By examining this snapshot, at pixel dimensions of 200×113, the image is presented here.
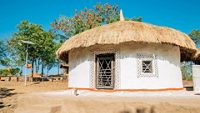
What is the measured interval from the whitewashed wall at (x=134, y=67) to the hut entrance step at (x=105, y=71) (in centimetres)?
23

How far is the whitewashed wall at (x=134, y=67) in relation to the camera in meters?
8.49

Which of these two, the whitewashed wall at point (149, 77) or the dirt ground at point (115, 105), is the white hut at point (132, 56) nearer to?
the whitewashed wall at point (149, 77)

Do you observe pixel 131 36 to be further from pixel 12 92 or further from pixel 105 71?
pixel 12 92

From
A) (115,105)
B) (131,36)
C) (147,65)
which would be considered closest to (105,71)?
(147,65)

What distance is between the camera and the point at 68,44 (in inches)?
393

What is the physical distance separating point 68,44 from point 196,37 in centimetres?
2561

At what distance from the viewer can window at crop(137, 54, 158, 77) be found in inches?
336

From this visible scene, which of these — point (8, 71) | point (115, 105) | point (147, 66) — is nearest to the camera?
point (115, 105)

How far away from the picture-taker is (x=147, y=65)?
8688 millimetres

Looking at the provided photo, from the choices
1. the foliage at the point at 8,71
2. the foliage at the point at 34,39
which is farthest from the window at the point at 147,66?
the foliage at the point at 8,71

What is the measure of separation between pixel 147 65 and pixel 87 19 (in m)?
13.6

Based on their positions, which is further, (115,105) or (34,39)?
(34,39)

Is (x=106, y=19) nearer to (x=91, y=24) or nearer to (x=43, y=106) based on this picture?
(x=91, y=24)

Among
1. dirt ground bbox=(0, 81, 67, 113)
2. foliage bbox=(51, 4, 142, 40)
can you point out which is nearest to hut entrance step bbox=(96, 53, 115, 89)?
dirt ground bbox=(0, 81, 67, 113)
